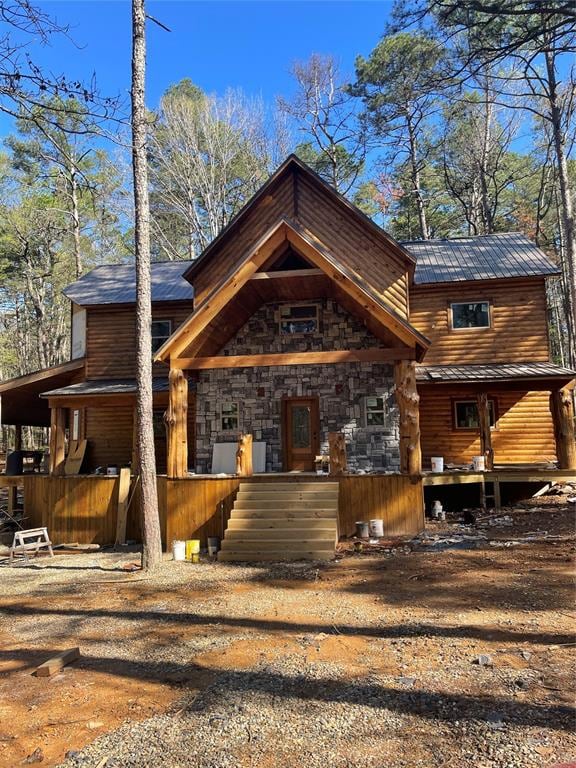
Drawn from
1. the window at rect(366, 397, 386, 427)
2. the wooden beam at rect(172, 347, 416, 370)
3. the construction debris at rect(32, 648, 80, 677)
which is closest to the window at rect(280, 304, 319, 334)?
the window at rect(366, 397, 386, 427)

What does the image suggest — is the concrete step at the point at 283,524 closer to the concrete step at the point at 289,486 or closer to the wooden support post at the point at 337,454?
the concrete step at the point at 289,486

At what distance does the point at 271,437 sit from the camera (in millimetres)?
13430

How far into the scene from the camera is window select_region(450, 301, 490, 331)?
1535 cm

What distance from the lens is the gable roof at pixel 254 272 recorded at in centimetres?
1059

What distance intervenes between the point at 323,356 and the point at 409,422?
2.28 meters

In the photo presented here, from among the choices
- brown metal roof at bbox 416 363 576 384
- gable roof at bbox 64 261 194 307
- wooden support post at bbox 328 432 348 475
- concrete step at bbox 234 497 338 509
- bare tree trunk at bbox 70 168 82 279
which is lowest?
concrete step at bbox 234 497 338 509

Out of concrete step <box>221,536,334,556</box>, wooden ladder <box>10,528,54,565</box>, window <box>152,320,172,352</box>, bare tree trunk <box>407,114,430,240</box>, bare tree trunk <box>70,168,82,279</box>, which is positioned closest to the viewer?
concrete step <box>221,536,334,556</box>

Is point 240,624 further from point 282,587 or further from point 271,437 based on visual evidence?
point 271,437

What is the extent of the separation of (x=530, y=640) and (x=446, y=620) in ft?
3.17

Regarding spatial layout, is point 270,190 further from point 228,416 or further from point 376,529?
point 376,529

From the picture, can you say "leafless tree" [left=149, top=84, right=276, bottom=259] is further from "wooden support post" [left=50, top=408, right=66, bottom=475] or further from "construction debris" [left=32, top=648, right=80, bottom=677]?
"construction debris" [left=32, top=648, right=80, bottom=677]

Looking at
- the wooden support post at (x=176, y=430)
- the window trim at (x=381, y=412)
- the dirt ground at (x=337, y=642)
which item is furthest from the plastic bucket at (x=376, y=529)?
the wooden support post at (x=176, y=430)

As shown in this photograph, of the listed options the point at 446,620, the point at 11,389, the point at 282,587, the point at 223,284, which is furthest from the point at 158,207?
the point at 446,620

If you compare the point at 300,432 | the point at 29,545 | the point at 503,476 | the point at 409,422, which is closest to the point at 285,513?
the point at 409,422
